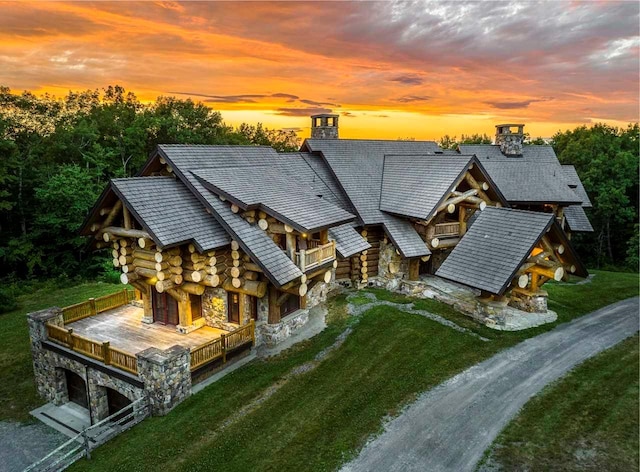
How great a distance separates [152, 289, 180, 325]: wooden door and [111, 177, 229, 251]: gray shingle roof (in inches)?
146

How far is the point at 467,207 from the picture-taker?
23875 mm

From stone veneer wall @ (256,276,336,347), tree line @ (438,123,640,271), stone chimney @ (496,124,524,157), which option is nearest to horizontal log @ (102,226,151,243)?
stone veneer wall @ (256,276,336,347)

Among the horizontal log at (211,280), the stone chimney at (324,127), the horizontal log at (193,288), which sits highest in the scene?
the stone chimney at (324,127)

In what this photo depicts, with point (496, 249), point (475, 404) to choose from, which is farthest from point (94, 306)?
point (496, 249)

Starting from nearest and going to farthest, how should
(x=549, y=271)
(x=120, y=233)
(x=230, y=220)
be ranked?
1. (x=230, y=220)
2. (x=120, y=233)
3. (x=549, y=271)

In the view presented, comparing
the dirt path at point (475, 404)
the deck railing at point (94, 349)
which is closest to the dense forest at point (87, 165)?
the deck railing at point (94, 349)

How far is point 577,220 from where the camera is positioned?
108 feet

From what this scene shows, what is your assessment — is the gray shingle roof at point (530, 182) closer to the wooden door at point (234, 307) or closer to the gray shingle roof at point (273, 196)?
the gray shingle roof at point (273, 196)

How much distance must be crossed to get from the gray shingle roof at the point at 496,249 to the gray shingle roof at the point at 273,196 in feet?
16.5

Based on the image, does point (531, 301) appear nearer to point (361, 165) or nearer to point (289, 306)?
point (289, 306)

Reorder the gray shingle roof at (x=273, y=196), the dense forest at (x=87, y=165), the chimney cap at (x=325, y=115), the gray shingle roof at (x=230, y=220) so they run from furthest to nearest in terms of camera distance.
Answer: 1. the dense forest at (x=87, y=165)
2. the chimney cap at (x=325, y=115)
3. the gray shingle roof at (x=273, y=196)
4. the gray shingle roof at (x=230, y=220)

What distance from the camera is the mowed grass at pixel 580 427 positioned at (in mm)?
10236

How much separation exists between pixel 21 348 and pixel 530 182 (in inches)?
1241

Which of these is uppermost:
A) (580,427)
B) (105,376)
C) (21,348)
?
(580,427)
